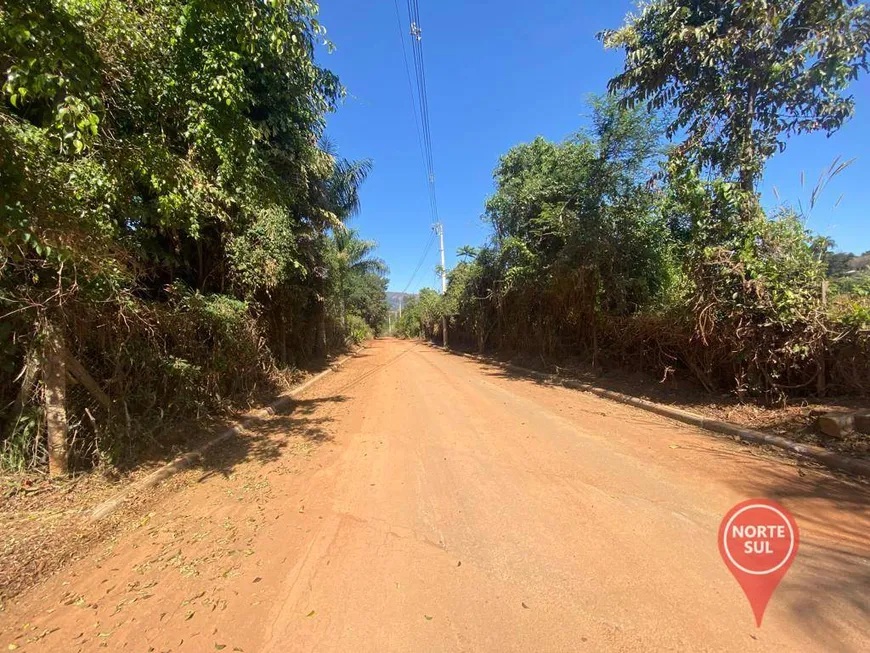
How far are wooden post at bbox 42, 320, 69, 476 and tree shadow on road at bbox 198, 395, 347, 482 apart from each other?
4.33 ft

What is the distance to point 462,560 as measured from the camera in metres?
2.95

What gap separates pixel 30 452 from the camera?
4.25 metres

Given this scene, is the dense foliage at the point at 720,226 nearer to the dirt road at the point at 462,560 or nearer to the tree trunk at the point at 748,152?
the tree trunk at the point at 748,152

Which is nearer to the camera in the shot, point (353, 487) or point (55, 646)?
point (55, 646)

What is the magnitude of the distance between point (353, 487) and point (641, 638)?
9.44ft

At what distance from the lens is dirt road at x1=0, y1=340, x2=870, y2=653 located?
229 centimetres

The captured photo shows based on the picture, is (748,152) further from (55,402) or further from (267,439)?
(55,402)

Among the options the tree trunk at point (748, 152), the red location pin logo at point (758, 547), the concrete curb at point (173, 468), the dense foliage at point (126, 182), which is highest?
the tree trunk at point (748, 152)

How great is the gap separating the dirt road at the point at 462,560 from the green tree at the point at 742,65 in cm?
561

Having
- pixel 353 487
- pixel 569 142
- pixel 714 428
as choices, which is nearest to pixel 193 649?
pixel 353 487

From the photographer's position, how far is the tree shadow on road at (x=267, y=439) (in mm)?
5289

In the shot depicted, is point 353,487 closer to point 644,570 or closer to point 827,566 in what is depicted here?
point 644,570

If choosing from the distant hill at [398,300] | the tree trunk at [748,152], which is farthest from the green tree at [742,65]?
the distant hill at [398,300]

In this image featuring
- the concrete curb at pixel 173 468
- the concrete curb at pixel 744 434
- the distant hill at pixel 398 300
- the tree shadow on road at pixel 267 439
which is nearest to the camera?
the concrete curb at pixel 173 468
